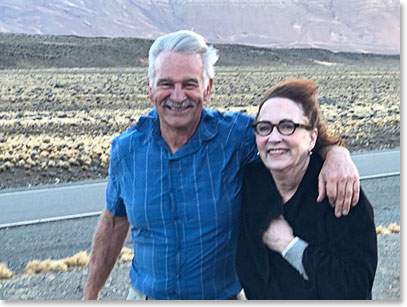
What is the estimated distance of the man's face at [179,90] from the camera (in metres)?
2.19

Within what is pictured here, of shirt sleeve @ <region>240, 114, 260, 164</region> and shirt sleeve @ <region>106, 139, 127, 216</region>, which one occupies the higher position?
shirt sleeve @ <region>240, 114, 260, 164</region>

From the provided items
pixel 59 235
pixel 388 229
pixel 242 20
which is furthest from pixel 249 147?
pixel 59 235

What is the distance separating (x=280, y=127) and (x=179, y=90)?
0.36 metres

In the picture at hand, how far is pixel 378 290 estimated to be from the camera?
11.9 ft

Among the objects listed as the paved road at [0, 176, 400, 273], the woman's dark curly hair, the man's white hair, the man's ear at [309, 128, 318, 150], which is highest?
the man's white hair

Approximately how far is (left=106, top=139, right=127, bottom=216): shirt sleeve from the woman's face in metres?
0.51

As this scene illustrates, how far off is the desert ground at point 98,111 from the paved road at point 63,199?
186 mm

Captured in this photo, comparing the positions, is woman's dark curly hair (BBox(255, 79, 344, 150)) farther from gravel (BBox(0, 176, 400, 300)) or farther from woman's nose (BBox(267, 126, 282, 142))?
gravel (BBox(0, 176, 400, 300))

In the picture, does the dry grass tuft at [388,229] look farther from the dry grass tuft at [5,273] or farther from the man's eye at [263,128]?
the man's eye at [263,128]

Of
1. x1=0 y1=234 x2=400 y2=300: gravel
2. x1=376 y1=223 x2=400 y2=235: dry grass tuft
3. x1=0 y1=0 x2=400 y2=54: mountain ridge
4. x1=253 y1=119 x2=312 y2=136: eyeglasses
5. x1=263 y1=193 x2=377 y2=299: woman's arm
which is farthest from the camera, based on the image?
x1=376 y1=223 x2=400 y2=235: dry grass tuft

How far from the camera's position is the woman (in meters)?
1.96

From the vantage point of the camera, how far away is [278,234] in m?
2.09

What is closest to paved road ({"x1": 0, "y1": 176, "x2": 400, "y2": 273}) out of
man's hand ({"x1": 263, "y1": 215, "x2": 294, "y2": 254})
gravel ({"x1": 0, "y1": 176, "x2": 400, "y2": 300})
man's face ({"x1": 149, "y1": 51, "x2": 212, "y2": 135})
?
gravel ({"x1": 0, "y1": 176, "x2": 400, "y2": 300})

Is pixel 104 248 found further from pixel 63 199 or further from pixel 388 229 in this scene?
pixel 63 199
